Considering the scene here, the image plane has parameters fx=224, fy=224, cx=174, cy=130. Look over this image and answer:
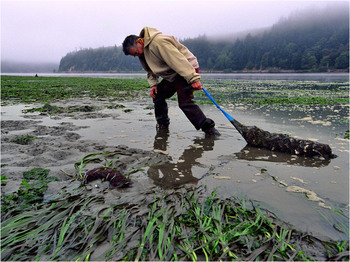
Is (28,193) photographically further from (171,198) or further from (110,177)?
(171,198)

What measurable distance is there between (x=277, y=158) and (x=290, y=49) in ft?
449

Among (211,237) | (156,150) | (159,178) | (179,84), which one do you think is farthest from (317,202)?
(179,84)

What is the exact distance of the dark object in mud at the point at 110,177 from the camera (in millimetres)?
2451

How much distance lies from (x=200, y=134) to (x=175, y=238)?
328 centimetres

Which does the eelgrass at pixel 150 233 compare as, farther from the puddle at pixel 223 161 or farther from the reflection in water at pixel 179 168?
the reflection in water at pixel 179 168

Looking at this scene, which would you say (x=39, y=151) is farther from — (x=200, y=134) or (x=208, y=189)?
(x=200, y=134)

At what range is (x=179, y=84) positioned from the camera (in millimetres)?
4363

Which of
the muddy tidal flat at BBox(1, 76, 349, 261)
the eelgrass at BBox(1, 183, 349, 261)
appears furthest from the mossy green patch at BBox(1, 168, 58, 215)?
the eelgrass at BBox(1, 183, 349, 261)

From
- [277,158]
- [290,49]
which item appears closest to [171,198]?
[277,158]

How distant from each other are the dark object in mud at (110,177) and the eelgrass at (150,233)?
300 millimetres

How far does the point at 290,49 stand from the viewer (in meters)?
119

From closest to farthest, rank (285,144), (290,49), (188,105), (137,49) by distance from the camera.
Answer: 1. (285,144)
2. (137,49)
3. (188,105)
4. (290,49)

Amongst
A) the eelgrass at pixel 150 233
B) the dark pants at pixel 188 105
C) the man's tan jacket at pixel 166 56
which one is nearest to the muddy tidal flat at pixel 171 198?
the eelgrass at pixel 150 233

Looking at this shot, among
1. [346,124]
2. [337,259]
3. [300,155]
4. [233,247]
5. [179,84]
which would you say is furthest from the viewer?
[346,124]
